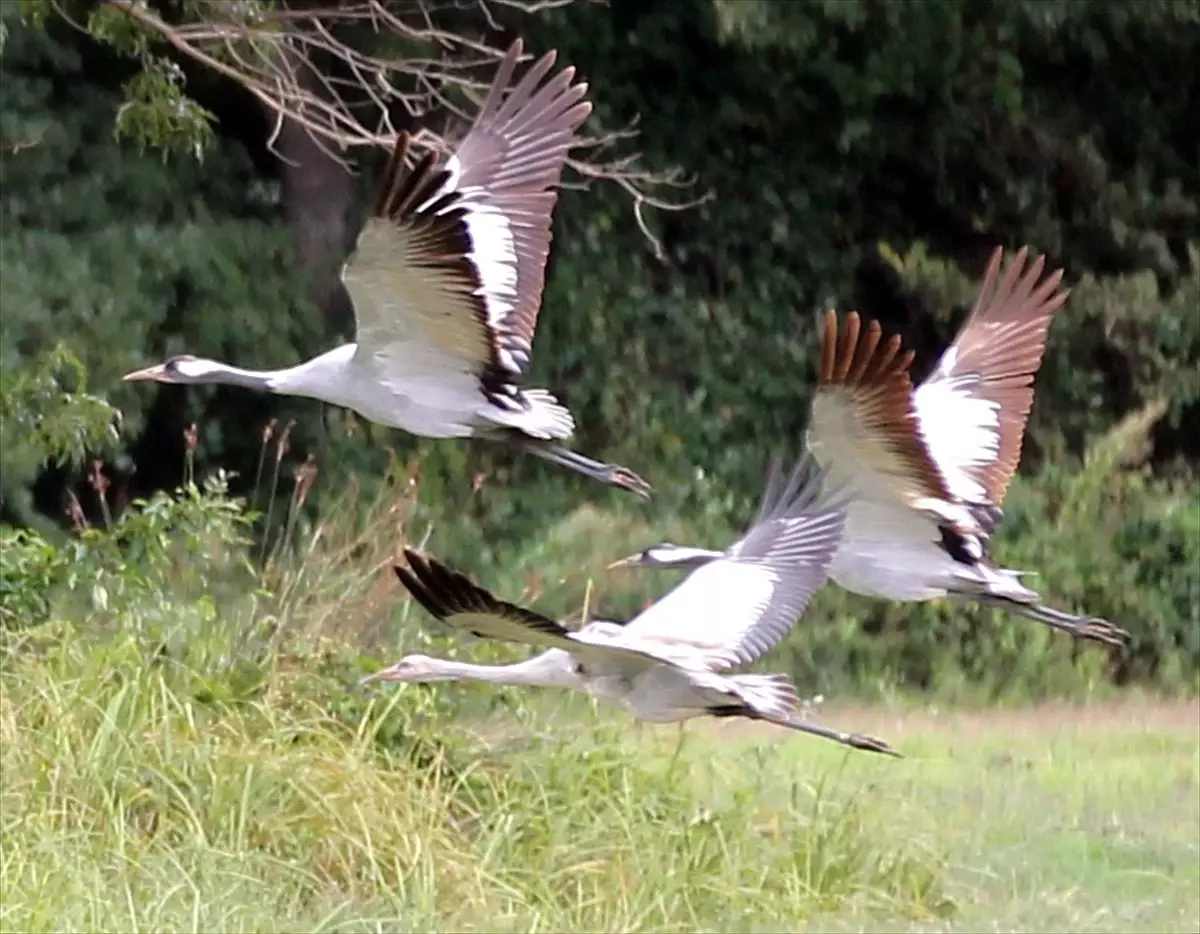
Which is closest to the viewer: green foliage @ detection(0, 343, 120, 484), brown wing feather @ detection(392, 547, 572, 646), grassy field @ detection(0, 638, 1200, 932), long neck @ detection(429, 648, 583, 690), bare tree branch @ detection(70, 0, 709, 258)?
brown wing feather @ detection(392, 547, 572, 646)

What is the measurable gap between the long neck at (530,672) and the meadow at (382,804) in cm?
230

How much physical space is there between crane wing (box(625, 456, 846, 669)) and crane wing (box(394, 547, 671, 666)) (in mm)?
646

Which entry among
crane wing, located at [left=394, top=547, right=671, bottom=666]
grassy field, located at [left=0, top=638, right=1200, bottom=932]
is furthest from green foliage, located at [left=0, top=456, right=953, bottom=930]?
crane wing, located at [left=394, top=547, right=671, bottom=666]

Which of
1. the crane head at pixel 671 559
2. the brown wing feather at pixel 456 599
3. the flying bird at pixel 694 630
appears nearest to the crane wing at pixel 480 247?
the crane head at pixel 671 559

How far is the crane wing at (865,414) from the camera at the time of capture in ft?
13.5

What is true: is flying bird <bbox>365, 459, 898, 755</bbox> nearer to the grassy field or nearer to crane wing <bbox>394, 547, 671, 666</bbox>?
crane wing <bbox>394, 547, 671, 666</bbox>

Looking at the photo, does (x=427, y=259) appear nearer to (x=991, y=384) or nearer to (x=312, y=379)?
(x=312, y=379)

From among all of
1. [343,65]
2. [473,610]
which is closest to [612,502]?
[343,65]

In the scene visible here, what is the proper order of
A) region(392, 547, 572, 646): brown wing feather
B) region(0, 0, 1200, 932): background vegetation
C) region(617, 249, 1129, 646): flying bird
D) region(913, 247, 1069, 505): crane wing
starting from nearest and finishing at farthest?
region(392, 547, 572, 646): brown wing feather → region(617, 249, 1129, 646): flying bird → region(913, 247, 1069, 505): crane wing → region(0, 0, 1200, 932): background vegetation

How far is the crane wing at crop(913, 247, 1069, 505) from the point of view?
508cm

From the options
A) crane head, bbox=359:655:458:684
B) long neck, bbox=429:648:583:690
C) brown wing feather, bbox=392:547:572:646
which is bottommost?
crane head, bbox=359:655:458:684

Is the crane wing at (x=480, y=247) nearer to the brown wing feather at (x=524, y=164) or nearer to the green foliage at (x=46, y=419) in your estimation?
the brown wing feather at (x=524, y=164)

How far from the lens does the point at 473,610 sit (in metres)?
3.27

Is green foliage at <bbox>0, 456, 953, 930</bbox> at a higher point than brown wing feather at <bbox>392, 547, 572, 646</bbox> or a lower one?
lower
